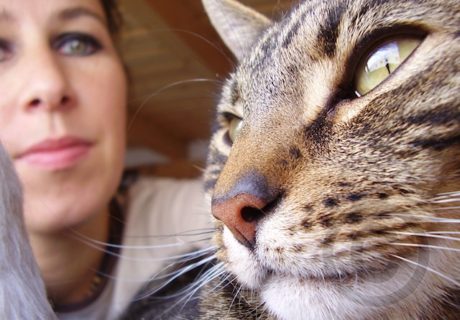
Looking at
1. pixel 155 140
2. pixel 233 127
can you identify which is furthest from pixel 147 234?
pixel 155 140

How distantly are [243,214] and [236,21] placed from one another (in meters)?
0.64

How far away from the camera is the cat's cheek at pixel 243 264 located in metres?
0.66

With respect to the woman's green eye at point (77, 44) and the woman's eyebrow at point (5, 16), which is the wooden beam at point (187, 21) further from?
the woman's eyebrow at point (5, 16)

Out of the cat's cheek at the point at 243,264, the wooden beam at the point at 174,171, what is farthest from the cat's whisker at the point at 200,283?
the wooden beam at the point at 174,171

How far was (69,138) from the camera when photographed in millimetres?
1066

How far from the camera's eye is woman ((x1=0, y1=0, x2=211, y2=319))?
1019 mm

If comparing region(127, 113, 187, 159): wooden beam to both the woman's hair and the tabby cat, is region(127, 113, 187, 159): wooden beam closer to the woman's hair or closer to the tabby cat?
the woman's hair

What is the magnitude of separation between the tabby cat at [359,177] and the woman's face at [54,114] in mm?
468

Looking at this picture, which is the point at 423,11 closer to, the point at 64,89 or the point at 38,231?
the point at 64,89

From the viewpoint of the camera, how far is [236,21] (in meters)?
1.15

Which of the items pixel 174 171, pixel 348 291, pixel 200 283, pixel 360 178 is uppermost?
pixel 360 178

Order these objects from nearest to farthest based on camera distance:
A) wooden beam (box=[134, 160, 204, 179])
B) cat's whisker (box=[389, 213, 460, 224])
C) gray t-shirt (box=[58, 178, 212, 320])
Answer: cat's whisker (box=[389, 213, 460, 224]) → gray t-shirt (box=[58, 178, 212, 320]) → wooden beam (box=[134, 160, 204, 179])

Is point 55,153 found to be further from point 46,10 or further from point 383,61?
point 383,61

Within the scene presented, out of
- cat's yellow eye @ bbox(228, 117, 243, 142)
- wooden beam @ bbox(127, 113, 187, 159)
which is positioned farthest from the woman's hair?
wooden beam @ bbox(127, 113, 187, 159)
